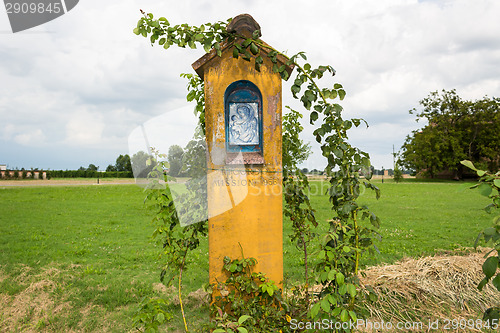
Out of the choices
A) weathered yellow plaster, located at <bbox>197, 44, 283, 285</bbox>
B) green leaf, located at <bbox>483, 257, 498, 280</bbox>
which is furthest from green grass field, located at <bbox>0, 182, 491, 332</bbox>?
weathered yellow plaster, located at <bbox>197, 44, 283, 285</bbox>

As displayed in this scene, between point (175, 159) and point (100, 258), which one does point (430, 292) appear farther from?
point (100, 258)

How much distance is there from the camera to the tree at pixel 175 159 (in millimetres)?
3717

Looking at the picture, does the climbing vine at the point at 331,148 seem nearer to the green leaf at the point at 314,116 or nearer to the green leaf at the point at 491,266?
the green leaf at the point at 314,116

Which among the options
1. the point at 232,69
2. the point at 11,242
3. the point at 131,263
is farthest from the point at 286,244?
the point at 11,242

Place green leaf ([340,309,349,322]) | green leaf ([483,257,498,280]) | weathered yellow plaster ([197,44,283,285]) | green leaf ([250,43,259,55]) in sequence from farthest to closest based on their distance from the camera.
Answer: weathered yellow plaster ([197,44,283,285])
green leaf ([250,43,259,55])
green leaf ([340,309,349,322])
green leaf ([483,257,498,280])

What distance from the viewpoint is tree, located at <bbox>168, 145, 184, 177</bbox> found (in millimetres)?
3717

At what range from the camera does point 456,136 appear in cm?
3444

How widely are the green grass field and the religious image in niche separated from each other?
4.55 ft

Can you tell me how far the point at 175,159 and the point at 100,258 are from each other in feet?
13.1

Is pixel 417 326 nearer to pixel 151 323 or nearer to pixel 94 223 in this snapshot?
pixel 151 323

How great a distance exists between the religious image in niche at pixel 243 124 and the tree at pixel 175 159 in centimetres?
78

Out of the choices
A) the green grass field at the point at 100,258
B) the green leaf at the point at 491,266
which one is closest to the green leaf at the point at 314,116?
the green grass field at the point at 100,258

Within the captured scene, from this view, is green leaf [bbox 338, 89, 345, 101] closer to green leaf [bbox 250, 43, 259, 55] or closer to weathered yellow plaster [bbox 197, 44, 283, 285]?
weathered yellow plaster [bbox 197, 44, 283, 285]

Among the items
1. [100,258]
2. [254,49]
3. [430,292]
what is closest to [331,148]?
[254,49]
